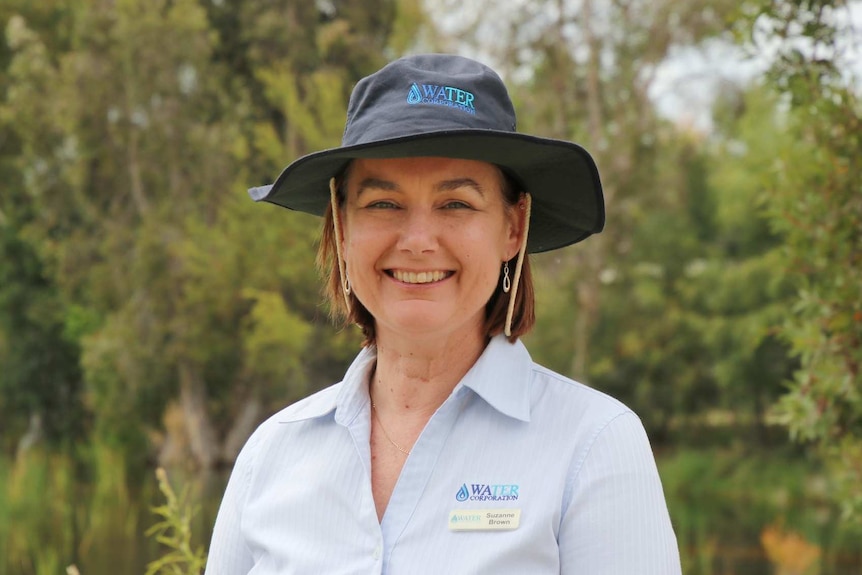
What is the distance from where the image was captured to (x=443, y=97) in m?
1.70

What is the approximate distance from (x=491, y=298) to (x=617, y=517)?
488 mm

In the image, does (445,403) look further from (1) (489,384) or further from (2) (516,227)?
(2) (516,227)

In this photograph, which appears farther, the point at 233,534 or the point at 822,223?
the point at 822,223

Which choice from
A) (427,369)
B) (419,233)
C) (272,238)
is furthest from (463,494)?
(272,238)

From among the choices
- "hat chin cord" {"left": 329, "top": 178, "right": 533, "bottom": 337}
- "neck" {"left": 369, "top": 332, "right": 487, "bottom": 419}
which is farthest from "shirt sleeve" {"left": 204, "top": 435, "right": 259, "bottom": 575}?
"hat chin cord" {"left": 329, "top": 178, "right": 533, "bottom": 337}

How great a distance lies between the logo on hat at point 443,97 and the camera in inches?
66.9

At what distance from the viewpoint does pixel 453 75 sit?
5.70ft

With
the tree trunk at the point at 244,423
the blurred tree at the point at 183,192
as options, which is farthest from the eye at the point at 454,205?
the tree trunk at the point at 244,423

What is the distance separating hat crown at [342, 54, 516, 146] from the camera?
1.68 metres

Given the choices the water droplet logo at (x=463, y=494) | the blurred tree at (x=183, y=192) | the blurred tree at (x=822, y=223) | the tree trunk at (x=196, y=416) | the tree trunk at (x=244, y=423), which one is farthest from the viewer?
the tree trunk at (x=244, y=423)

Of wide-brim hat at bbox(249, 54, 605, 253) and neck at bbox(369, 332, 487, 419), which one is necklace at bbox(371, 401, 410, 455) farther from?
wide-brim hat at bbox(249, 54, 605, 253)

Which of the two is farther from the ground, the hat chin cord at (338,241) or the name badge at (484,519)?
the hat chin cord at (338,241)

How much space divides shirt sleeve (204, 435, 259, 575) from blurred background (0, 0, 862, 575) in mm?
14096

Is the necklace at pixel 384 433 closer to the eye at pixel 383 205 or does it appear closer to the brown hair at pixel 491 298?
the brown hair at pixel 491 298
